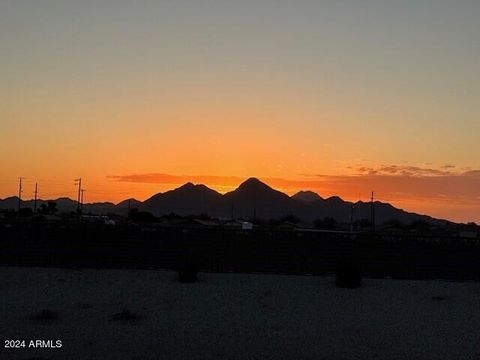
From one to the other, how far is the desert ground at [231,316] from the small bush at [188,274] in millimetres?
482

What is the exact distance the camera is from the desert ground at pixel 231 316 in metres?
17.0

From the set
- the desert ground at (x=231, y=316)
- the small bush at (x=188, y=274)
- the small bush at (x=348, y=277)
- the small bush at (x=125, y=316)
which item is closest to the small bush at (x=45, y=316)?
the desert ground at (x=231, y=316)

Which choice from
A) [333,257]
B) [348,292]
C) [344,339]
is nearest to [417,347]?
[344,339]

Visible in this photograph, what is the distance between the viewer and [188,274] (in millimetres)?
32875

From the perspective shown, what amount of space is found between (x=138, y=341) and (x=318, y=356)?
189 inches

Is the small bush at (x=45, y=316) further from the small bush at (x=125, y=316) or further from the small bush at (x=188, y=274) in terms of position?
the small bush at (x=188, y=274)

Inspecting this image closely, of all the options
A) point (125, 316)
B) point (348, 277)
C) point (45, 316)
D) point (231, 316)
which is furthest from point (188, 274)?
point (45, 316)

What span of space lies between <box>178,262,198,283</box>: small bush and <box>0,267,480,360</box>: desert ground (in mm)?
482

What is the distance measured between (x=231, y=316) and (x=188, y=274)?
379 inches

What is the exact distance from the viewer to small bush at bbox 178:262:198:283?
3281 centimetres

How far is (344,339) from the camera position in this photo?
19.2m

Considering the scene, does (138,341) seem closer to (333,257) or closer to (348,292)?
(348,292)

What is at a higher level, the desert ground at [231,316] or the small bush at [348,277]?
the small bush at [348,277]

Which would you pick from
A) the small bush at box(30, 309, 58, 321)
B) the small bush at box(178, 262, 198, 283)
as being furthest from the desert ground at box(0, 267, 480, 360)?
the small bush at box(178, 262, 198, 283)
